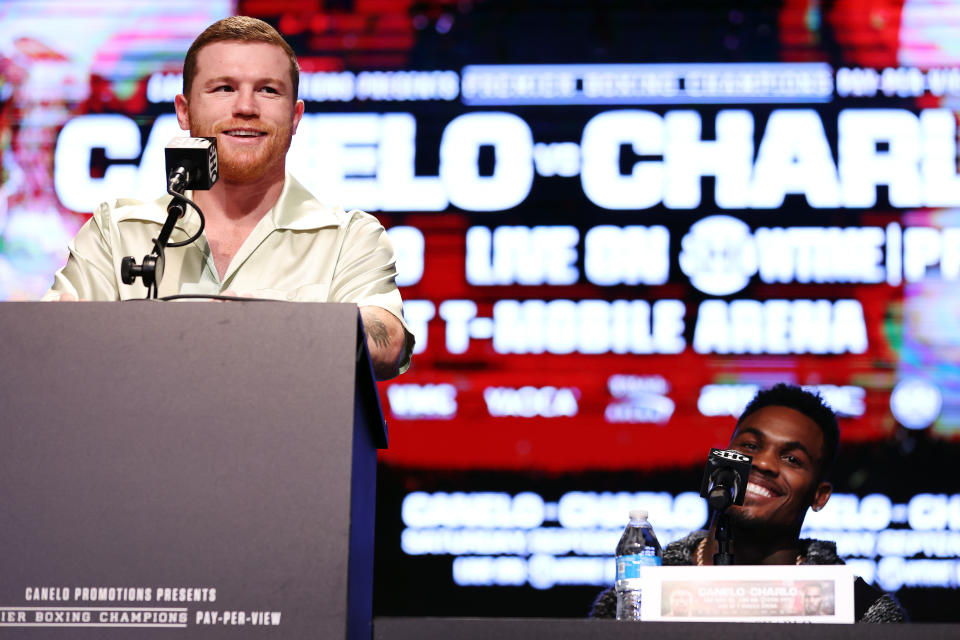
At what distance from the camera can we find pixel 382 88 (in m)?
4.36

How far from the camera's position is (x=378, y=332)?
182cm

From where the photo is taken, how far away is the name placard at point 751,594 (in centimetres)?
175

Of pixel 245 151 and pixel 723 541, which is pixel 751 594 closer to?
pixel 723 541

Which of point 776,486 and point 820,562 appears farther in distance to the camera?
point 776,486

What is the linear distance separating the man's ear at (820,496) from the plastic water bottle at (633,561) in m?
0.57

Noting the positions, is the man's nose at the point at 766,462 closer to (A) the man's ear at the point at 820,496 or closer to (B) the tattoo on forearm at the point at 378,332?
(A) the man's ear at the point at 820,496

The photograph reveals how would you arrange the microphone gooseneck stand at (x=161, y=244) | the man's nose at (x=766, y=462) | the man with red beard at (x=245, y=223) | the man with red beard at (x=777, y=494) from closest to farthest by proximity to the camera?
the microphone gooseneck stand at (x=161, y=244) → the man with red beard at (x=245, y=223) → the man with red beard at (x=777, y=494) → the man's nose at (x=766, y=462)

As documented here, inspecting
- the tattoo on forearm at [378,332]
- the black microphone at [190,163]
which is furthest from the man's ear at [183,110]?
the tattoo on forearm at [378,332]

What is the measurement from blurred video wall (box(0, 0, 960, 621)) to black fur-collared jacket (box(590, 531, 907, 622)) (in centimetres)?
79

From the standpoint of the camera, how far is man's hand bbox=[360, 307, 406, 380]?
1795mm

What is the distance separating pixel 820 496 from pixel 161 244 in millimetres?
2304

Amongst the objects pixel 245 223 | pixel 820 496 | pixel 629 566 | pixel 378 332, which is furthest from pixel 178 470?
pixel 820 496

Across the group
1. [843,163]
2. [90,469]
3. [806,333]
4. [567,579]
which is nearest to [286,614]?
[90,469]

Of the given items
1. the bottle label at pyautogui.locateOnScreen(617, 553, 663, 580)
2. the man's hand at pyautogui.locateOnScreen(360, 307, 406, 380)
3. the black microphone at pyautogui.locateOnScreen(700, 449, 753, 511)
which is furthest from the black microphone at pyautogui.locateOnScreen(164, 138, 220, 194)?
the bottle label at pyautogui.locateOnScreen(617, 553, 663, 580)
